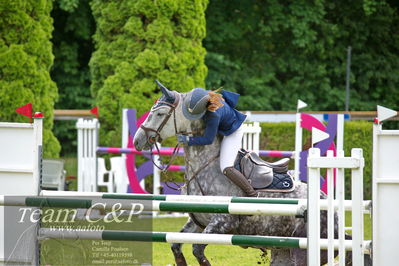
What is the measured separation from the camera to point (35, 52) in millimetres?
11969

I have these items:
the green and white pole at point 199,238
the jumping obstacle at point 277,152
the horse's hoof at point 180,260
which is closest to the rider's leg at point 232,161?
the horse's hoof at point 180,260

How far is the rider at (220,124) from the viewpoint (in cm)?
575

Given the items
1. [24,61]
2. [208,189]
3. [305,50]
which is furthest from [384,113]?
[305,50]

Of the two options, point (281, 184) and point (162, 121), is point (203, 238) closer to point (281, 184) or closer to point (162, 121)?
point (281, 184)

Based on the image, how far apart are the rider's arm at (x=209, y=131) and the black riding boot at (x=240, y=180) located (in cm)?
25

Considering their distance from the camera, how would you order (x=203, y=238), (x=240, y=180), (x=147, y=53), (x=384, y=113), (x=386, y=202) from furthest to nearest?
(x=147, y=53)
(x=240, y=180)
(x=384, y=113)
(x=203, y=238)
(x=386, y=202)

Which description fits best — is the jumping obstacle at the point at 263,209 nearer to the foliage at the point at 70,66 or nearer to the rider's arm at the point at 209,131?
the rider's arm at the point at 209,131

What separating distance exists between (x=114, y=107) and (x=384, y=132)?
875 cm

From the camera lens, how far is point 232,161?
583cm

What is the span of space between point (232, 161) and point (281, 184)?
0.39 meters

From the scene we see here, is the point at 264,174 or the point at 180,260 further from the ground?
the point at 264,174

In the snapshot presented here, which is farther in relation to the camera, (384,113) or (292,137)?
(292,137)

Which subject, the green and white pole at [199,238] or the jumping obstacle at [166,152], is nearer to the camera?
the green and white pole at [199,238]

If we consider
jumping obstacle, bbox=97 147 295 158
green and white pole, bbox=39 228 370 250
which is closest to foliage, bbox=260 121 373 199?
jumping obstacle, bbox=97 147 295 158
